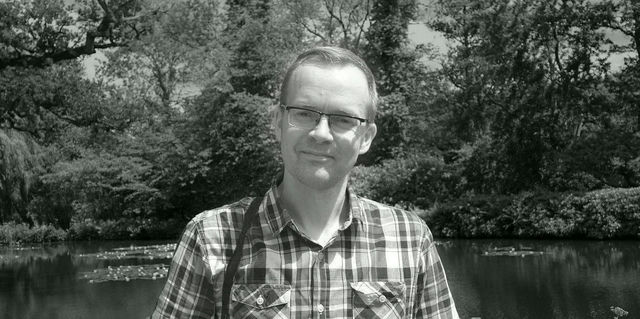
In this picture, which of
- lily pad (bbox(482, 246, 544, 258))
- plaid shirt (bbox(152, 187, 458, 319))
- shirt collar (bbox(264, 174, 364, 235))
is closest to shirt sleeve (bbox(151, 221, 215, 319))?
plaid shirt (bbox(152, 187, 458, 319))

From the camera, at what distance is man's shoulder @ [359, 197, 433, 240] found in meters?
1.69

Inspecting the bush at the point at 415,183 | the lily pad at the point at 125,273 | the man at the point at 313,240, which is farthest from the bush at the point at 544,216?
the man at the point at 313,240

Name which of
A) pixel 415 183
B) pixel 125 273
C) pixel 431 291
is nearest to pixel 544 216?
pixel 415 183

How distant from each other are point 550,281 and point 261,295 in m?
11.9

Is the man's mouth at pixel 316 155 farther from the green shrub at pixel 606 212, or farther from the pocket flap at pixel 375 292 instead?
the green shrub at pixel 606 212

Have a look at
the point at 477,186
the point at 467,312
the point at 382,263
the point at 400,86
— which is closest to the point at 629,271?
the point at 467,312

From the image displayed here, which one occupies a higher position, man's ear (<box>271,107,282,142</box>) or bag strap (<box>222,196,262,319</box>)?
man's ear (<box>271,107,282,142</box>)

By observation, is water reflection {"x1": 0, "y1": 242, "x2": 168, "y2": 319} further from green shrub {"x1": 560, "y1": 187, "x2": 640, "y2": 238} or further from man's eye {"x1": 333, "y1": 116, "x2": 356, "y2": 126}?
green shrub {"x1": 560, "y1": 187, "x2": 640, "y2": 238}

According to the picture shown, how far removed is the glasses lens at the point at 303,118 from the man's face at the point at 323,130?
11 mm

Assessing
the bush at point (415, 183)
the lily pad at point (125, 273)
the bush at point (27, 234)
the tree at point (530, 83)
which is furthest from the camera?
the bush at point (27, 234)

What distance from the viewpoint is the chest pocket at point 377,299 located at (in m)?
1.60

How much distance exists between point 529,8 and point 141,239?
50.8ft

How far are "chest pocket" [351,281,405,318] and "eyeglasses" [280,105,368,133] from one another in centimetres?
34

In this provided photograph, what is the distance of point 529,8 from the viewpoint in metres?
22.8
